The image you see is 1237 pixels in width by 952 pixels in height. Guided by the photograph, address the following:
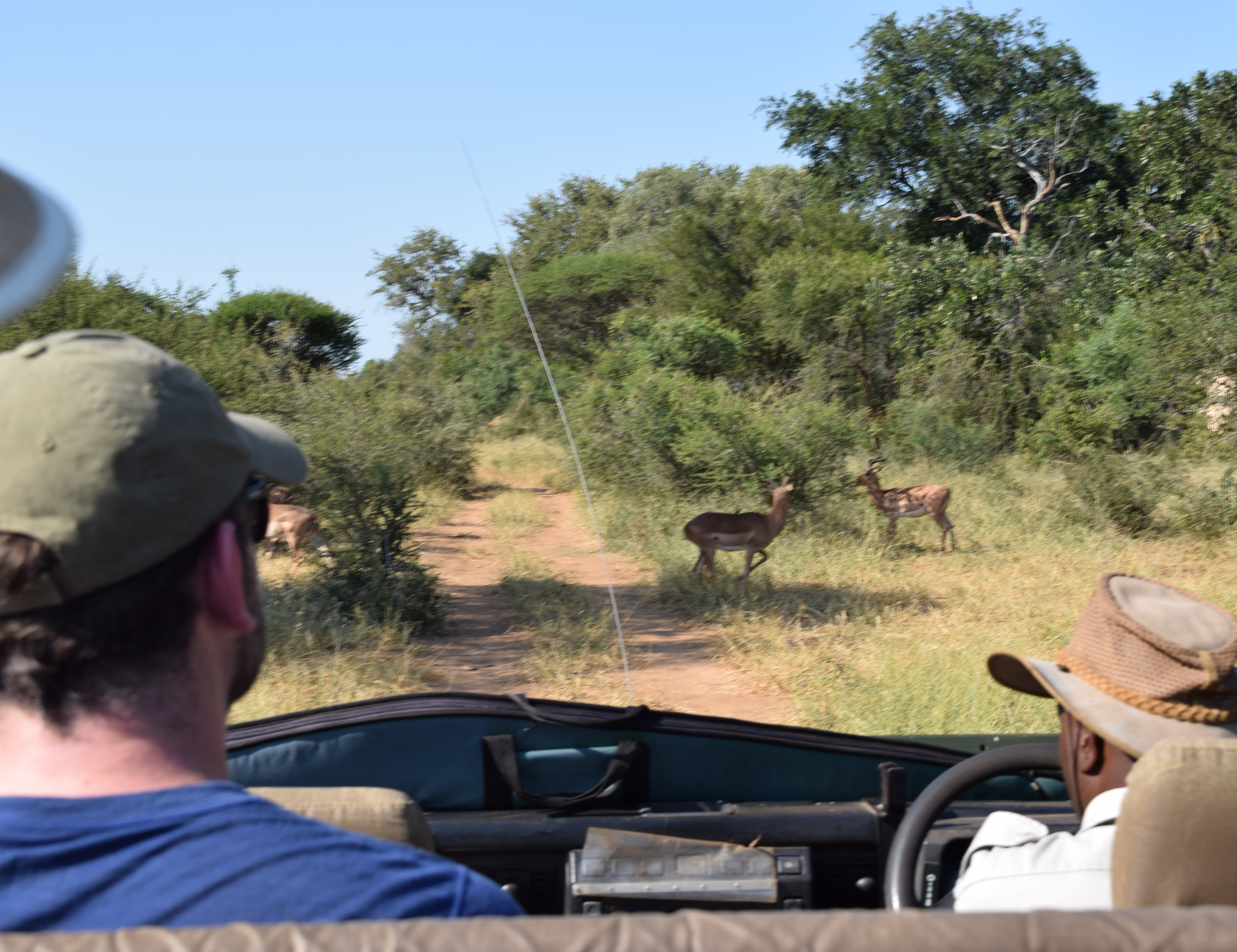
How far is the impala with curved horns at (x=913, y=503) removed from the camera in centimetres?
1092

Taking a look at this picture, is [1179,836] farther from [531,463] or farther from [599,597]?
[531,463]

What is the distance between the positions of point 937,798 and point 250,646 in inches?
57.3

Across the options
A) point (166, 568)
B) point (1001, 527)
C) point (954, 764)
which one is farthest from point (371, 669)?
point (1001, 527)

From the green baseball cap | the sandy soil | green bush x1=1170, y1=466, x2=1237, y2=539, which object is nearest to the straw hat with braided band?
the green baseball cap

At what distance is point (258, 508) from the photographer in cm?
129

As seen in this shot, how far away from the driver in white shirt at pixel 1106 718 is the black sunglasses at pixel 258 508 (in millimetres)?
1244

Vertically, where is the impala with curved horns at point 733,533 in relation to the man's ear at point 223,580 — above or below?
below

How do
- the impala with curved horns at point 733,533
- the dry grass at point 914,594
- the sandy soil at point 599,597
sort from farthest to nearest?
1. the impala with curved horns at point 733,533
2. the sandy soil at point 599,597
3. the dry grass at point 914,594

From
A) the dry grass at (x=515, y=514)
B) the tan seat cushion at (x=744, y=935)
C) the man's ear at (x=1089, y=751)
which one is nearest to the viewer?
the tan seat cushion at (x=744, y=935)

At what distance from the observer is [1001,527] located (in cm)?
1145

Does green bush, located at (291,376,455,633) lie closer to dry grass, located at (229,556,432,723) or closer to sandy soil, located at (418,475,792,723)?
dry grass, located at (229,556,432,723)

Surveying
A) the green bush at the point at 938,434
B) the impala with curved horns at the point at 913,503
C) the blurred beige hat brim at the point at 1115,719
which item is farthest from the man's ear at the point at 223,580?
the green bush at the point at 938,434

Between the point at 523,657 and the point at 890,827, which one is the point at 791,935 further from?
the point at 523,657

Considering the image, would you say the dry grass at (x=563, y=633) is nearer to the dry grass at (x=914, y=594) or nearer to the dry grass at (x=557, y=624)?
the dry grass at (x=557, y=624)
